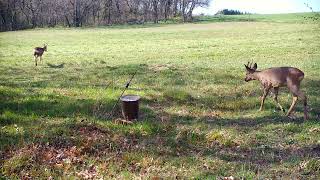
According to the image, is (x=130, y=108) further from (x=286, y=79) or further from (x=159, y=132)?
(x=286, y=79)

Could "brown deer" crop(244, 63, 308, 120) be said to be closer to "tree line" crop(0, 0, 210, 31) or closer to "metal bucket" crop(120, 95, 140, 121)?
"metal bucket" crop(120, 95, 140, 121)

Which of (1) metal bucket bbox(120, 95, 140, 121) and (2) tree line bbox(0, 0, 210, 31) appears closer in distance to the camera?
(1) metal bucket bbox(120, 95, 140, 121)

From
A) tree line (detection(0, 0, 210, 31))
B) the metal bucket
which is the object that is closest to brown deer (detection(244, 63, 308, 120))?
the metal bucket

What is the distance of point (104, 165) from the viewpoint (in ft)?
23.5

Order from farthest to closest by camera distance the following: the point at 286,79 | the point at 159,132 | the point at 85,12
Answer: the point at 85,12
the point at 286,79
the point at 159,132

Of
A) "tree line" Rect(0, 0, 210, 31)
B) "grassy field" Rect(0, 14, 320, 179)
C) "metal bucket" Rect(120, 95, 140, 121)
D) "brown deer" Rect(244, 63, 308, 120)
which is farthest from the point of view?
"tree line" Rect(0, 0, 210, 31)

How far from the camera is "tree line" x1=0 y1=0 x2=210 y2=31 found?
80.6 m

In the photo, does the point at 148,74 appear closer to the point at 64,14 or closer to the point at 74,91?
the point at 74,91

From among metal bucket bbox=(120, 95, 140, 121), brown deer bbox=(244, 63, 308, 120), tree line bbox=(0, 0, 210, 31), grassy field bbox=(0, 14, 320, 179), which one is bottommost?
grassy field bbox=(0, 14, 320, 179)

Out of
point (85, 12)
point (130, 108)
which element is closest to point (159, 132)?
point (130, 108)

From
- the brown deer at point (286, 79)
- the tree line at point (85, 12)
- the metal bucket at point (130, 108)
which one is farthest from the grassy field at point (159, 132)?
the tree line at point (85, 12)

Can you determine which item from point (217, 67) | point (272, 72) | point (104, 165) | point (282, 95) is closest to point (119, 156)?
point (104, 165)

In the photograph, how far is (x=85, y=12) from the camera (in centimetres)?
9175

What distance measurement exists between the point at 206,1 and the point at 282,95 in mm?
97861
